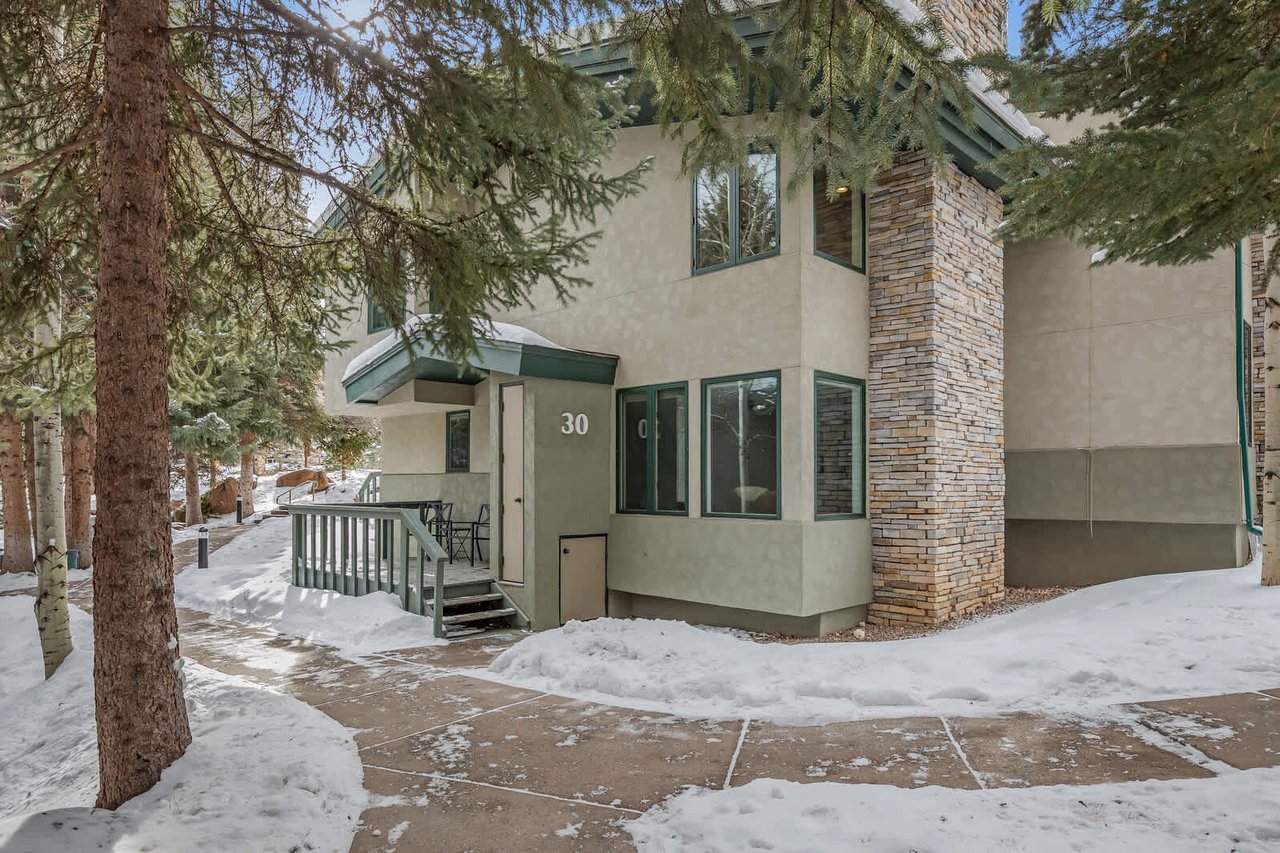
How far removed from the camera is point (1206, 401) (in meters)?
8.70

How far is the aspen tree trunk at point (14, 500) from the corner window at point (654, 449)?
37.9 ft

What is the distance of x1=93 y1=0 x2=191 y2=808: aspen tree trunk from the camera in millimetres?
3543

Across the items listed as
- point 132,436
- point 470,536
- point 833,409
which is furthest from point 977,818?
point 470,536

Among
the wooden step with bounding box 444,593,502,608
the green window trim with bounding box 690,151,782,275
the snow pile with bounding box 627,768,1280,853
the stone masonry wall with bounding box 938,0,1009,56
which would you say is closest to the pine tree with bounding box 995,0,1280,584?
the snow pile with bounding box 627,768,1280,853

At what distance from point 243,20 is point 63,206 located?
1.84 metres

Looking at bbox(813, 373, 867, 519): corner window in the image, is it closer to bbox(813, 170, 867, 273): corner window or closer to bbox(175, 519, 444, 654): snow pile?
bbox(813, 170, 867, 273): corner window

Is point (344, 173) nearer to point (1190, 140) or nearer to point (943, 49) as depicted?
point (943, 49)

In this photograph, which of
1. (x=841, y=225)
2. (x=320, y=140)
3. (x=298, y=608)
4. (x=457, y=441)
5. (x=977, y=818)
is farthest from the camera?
(x=457, y=441)

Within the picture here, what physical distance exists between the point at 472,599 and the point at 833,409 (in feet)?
14.4

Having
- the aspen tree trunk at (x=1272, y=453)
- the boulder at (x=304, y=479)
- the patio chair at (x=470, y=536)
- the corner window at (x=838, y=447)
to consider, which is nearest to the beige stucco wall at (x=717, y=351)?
the corner window at (x=838, y=447)

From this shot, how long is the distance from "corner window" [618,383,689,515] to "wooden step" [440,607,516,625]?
1.74 meters

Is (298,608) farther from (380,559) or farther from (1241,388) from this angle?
(1241,388)

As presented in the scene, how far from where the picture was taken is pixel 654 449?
8.70 metres

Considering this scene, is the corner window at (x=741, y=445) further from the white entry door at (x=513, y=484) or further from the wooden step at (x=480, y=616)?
the wooden step at (x=480, y=616)
